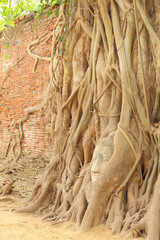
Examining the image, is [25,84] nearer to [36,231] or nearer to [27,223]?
[27,223]

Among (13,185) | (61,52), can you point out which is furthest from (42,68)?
(13,185)

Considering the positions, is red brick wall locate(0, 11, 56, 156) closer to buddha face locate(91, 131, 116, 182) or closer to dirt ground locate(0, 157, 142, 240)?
dirt ground locate(0, 157, 142, 240)

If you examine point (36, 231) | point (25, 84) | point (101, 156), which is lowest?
point (36, 231)

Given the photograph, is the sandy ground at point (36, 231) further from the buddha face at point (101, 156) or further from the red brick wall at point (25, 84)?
the red brick wall at point (25, 84)

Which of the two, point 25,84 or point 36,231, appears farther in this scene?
point 25,84

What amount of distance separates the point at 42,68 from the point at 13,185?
2564 millimetres

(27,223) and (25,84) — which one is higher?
(25,84)

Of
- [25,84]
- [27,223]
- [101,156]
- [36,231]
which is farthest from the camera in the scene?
[25,84]

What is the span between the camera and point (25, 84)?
6730 mm

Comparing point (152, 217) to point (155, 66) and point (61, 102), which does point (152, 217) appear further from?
point (61, 102)

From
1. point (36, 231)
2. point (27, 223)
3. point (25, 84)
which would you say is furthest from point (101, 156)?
point (25, 84)

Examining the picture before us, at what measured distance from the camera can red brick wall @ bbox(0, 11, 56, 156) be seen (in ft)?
20.4

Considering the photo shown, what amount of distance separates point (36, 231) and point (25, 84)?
155 inches

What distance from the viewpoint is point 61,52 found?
531cm
